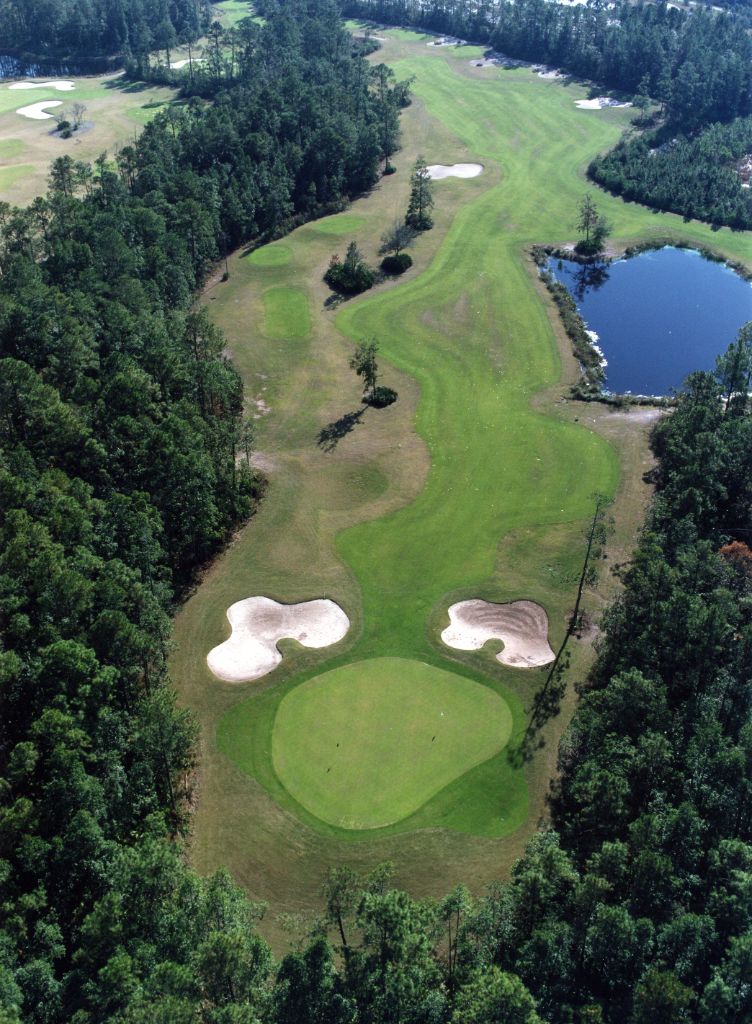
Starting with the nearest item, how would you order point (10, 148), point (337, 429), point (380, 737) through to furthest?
1. point (380, 737)
2. point (337, 429)
3. point (10, 148)

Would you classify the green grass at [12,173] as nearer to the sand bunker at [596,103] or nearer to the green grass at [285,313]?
the green grass at [285,313]

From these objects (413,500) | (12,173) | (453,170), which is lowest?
(413,500)

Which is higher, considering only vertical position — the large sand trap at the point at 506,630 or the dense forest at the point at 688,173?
the dense forest at the point at 688,173

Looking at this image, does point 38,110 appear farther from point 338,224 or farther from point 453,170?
point 453,170

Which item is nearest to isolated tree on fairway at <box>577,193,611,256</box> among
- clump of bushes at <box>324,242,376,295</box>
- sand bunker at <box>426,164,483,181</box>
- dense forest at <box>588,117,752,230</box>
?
dense forest at <box>588,117,752,230</box>

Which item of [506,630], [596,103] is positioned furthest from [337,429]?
[596,103]

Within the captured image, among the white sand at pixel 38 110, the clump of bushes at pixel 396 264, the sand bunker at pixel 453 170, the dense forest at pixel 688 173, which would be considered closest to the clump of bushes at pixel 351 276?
the clump of bushes at pixel 396 264

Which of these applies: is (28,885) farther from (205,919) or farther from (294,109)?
(294,109)

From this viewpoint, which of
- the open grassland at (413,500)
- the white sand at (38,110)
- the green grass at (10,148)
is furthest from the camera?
the white sand at (38,110)
